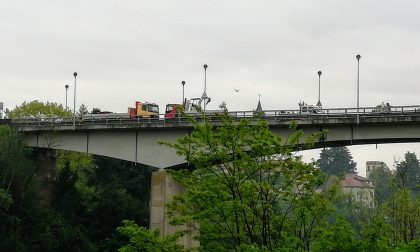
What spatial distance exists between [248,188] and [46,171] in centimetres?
4570

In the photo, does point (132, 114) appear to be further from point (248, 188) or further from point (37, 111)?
point (248, 188)

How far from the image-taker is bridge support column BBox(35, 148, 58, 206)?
217ft

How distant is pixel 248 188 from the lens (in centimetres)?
2431

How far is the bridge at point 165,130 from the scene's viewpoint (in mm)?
47344

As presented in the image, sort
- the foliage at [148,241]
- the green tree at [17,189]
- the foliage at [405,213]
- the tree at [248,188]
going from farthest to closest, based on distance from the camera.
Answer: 1. the green tree at [17,189]
2. the foliage at [405,213]
3. the foliage at [148,241]
4. the tree at [248,188]

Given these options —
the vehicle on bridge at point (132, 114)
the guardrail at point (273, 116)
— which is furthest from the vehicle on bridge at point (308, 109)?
the vehicle on bridge at point (132, 114)

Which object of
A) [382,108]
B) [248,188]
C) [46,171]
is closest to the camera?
[248,188]

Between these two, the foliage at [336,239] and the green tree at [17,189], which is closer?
the foliage at [336,239]

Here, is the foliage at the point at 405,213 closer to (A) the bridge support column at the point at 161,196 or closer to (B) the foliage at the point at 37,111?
(A) the bridge support column at the point at 161,196

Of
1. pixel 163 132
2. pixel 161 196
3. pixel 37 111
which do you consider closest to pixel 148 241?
pixel 161 196

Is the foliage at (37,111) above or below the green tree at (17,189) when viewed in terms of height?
above

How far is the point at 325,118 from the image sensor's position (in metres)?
49.2

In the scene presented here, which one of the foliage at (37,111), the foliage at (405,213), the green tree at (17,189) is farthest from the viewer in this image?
the foliage at (37,111)

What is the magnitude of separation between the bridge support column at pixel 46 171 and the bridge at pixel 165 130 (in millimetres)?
2079
